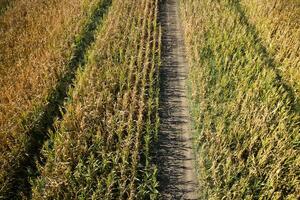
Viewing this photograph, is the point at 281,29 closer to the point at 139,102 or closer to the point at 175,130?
the point at 175,130

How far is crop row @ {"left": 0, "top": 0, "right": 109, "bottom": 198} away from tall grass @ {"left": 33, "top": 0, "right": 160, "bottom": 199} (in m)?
0.48

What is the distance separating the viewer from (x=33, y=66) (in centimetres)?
938

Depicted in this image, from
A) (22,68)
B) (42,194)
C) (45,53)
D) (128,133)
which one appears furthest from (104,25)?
(42,194)

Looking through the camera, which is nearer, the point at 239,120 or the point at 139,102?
the point at 239,120

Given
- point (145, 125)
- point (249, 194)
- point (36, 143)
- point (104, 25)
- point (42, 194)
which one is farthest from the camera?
point (104, 25)

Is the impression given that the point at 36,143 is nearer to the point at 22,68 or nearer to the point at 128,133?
the point at 128,133

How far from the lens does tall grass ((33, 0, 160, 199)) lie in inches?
243

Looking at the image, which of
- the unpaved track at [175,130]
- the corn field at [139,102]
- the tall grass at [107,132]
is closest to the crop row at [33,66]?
the corn field at [139,102]

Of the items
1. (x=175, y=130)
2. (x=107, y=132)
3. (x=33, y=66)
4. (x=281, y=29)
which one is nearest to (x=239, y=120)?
(x=175, y=130)

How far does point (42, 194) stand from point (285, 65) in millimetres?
8078

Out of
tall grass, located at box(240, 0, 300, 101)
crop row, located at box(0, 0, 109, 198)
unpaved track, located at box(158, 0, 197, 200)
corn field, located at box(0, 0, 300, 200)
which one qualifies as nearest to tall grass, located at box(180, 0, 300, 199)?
corn field, located at box(0, 0, 300, 200)

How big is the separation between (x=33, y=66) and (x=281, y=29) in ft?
28.9

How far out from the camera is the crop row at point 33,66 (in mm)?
6762

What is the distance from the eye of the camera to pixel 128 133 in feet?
24.3
